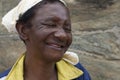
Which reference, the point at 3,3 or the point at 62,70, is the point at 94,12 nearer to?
the point at 3,3

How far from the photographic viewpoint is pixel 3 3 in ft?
11.5

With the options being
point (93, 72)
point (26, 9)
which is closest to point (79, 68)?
point (26, 9)

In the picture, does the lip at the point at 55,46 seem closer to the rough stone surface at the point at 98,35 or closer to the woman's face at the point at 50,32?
the woman's face at the point at 50,32

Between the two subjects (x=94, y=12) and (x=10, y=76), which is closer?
(x=10, y=76)

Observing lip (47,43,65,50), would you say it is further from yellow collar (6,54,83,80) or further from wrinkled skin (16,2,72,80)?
yellow collar (6,54,83,80)

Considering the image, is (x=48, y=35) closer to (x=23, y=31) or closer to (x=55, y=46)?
(x=55, y=46)

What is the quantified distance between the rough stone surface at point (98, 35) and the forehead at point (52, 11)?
1251 millimetres

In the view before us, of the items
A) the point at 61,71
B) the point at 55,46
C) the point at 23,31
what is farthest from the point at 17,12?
the point at 61,71

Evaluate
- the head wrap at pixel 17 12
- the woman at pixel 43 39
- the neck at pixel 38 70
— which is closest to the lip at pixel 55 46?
the woman at pixel 43 39

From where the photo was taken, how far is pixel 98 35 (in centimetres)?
321

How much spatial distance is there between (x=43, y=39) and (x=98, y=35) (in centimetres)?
138

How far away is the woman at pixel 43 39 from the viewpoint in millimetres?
1902

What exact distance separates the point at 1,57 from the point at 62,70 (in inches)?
56.6

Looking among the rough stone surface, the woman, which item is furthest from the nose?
the rough stone surface
